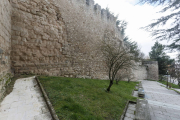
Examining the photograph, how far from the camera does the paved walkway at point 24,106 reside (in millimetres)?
1941

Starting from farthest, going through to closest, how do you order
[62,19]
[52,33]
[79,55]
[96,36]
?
[96,36]
[79,55]
[62,19]
[52,33]

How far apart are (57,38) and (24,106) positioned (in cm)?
392

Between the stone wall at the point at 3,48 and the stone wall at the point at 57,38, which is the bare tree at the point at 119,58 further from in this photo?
the stone wall at the point at 3,48

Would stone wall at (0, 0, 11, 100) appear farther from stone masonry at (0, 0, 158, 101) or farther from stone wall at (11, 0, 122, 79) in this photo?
stone wall at (11, 0, 122, 79)

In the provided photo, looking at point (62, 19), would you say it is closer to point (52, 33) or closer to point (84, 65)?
point (52, 33)

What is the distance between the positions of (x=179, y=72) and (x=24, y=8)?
19677mm

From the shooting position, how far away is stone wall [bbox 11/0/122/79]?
411 centimetres

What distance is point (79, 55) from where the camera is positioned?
6.81 meters

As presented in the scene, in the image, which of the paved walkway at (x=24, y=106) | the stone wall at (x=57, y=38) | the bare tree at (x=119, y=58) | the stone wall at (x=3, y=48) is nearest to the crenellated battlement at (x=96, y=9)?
the stone wall at (x=57, y=38)

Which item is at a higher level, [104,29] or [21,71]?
[104,29]

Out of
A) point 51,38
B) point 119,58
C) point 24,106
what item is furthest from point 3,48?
point 119,58

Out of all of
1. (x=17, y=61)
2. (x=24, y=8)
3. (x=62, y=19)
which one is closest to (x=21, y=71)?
(x=17, y=61)

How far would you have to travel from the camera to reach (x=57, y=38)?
545cm

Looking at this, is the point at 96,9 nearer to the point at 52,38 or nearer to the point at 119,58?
the point at 119,58
